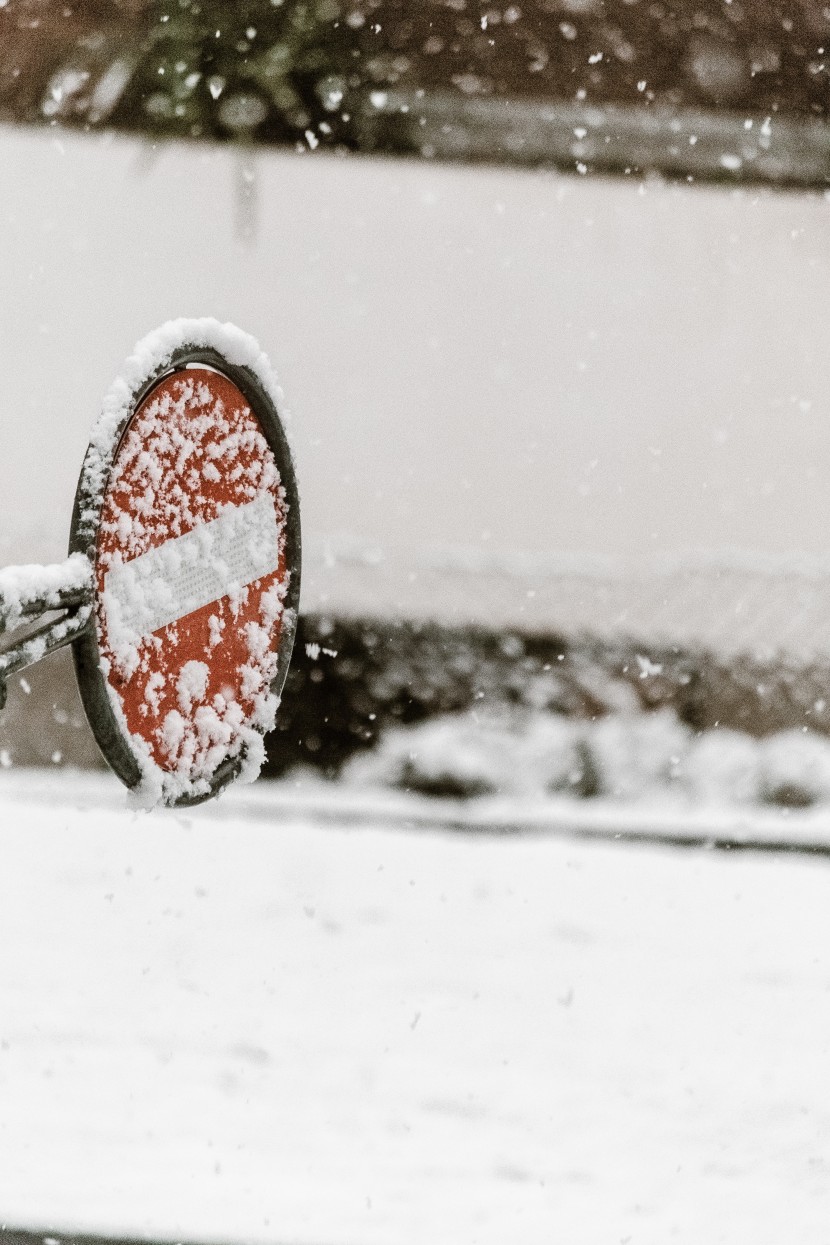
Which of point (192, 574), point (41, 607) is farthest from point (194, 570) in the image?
point (41, 607)

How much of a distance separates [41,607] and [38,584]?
27 millimetres

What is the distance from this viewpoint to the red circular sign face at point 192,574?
152cm

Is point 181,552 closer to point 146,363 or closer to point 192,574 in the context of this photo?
point 192,574

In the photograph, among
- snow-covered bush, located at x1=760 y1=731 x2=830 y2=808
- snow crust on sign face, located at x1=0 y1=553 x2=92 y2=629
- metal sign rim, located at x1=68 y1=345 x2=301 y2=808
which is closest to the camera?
snow crust on sign face, located at x1=0 y1=553 x2=92 y2=629

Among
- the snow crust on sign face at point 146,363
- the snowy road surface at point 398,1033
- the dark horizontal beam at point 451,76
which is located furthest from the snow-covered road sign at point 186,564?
the dark horizontal beam at point 451,76

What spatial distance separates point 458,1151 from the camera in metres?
2.32

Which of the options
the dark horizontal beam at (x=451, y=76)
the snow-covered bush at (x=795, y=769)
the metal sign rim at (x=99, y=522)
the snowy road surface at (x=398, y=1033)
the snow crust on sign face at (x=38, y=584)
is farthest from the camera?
the snow-covered bush at (x=795, y=769)

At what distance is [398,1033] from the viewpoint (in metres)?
2.92

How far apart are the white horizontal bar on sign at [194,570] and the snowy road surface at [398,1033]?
0.99 m

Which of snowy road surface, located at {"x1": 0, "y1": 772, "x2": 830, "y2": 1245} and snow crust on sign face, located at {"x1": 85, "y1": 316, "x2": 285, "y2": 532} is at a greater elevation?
snow crust on sign face, located at {"x1": 85, "y1": 316, "x2": 285, "y2": 532}

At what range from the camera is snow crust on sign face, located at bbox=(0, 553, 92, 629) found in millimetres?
1261

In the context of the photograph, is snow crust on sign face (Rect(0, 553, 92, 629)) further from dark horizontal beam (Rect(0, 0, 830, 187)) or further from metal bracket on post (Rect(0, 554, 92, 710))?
dark horizontal beam (Rect(0, 0, 830, 187))

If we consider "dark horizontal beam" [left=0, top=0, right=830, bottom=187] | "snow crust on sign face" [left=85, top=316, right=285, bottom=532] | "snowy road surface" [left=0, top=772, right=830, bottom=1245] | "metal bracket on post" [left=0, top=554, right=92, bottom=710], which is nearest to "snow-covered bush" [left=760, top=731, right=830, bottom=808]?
"snowy road surface" [left=0, top=772, right=830, bottom=1245]

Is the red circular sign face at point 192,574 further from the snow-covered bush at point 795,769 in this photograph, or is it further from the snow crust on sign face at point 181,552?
the snow-covered bush at point 795,769
